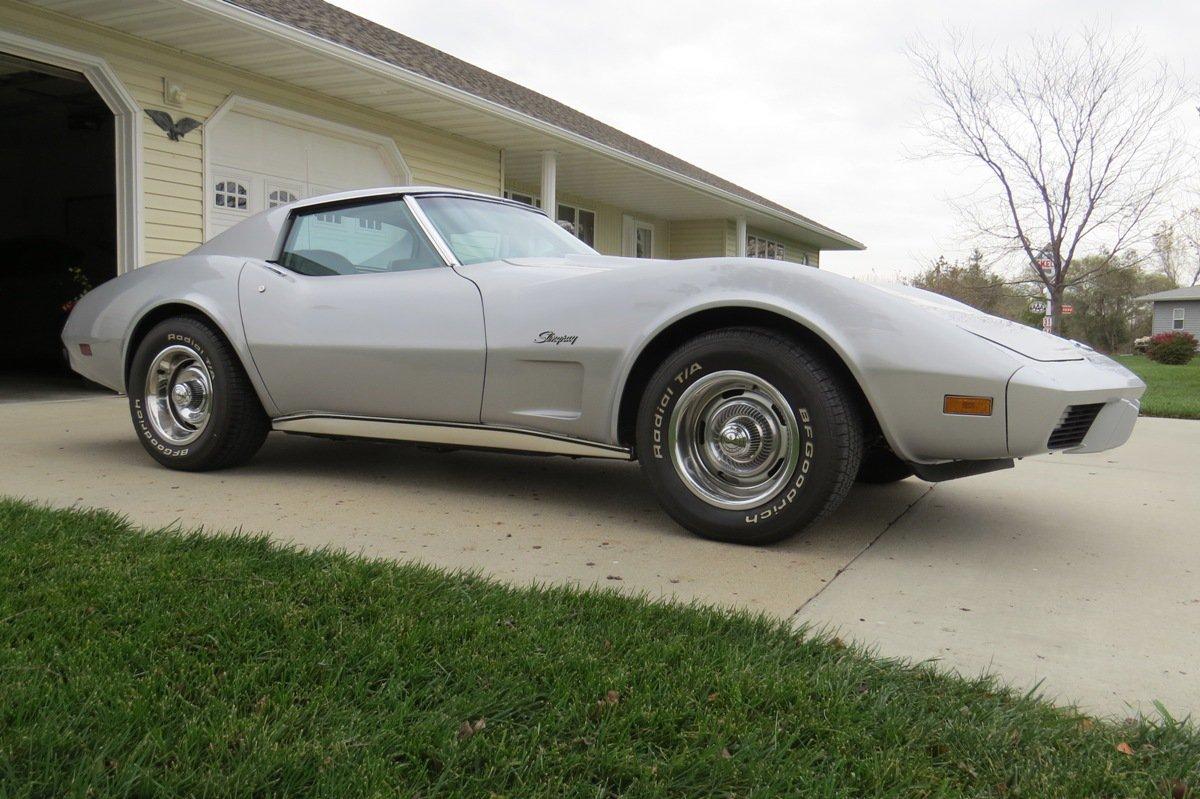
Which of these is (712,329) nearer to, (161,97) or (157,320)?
(157,320)

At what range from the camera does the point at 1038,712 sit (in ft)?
6.20

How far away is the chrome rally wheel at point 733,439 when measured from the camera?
10.3 feet

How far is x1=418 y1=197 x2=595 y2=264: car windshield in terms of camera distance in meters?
3.96

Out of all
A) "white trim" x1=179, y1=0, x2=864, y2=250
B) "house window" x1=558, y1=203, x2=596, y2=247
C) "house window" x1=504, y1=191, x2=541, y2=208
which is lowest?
"house window" x1=558, y1=203, x2=596, y2=247

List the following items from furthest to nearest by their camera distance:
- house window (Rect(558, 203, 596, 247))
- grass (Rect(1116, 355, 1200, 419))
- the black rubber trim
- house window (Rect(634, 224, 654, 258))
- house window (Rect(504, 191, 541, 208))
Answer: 1. house window (Rect(634, 224, 654, 258))
2. house window (Rect(558, 203, 596, 247))
3. house window (Rect(504, 191, 541, 208))
4. grass (Rect(1116, 355, 1200, 419))
5. the black rubber trim

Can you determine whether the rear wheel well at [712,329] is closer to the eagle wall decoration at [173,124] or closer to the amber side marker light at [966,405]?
the amber side marker light at [966,405]

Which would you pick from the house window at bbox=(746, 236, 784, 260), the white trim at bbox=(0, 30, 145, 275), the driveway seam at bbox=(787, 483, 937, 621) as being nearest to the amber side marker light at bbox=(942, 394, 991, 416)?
the driveway seam at bbox=(787, 483, 937, 621)

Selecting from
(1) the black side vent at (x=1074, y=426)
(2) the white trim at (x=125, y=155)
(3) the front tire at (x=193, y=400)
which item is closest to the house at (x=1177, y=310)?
(2) the white trim at (x=125, y=155)

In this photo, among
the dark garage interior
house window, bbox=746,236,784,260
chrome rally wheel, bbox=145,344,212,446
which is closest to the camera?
chrome rally wheel, bbox=145,344,212,446

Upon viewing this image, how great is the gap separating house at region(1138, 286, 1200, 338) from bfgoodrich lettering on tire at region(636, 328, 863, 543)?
52.5m

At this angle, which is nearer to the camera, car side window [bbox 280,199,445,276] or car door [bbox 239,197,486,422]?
car door [bbox 239,197,486,422]

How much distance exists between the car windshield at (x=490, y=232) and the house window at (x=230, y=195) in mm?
5959

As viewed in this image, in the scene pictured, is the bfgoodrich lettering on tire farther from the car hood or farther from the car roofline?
the car roofline

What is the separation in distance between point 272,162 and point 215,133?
0.76m
